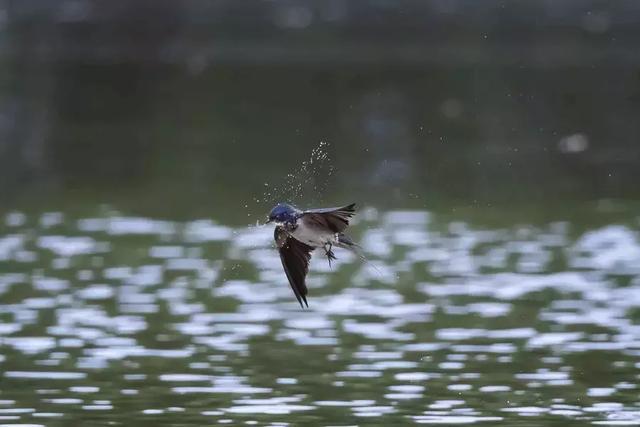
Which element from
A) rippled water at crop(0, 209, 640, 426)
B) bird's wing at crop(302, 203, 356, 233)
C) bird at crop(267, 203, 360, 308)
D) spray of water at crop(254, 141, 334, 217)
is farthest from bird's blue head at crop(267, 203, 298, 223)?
spray of water at crop(254, 141, 334, 217)

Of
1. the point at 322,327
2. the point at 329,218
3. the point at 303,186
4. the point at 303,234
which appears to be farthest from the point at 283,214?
the point at 303,186

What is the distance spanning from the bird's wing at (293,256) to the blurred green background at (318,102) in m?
14.1

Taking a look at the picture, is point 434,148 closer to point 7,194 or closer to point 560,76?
point 7,194

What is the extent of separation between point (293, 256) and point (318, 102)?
A: 34.9 metres

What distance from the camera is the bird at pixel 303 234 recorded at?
41.3 ft

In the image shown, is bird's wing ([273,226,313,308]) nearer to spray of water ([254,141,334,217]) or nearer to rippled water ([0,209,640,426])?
rippled water ([0,209,640,426])

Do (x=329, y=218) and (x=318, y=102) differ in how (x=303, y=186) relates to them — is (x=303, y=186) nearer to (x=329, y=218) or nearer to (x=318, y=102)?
(x=318, y=102)

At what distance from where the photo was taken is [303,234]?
1279 centimetres

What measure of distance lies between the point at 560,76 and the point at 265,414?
42595mm

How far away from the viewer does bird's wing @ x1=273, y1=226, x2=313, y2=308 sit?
43.4 ft

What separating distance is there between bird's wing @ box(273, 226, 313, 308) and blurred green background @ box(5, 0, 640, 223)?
1405 cm

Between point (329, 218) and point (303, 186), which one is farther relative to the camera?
point (303, 186)

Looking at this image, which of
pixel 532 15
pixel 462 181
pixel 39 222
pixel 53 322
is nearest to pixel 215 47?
pixel 532 15

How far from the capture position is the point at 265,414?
14.6m
